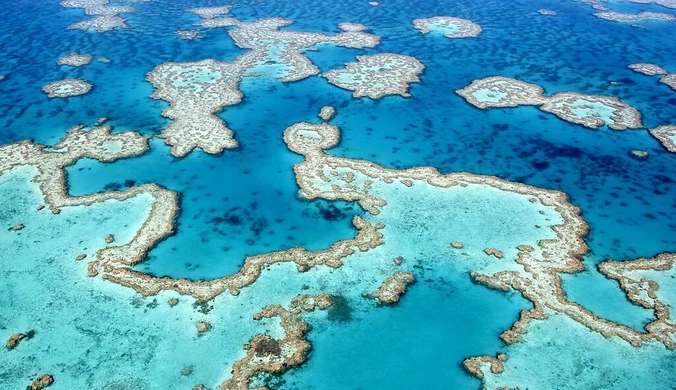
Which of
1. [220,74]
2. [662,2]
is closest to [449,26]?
[220,74]

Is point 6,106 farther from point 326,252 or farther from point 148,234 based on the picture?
point 326,252

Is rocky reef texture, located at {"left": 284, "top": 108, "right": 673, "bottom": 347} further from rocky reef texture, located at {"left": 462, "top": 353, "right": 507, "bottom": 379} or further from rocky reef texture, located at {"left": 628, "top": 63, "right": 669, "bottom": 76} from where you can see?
rocky reef texture, located at {"left": 628, "top": 63, "right": 669, "bottom": 76}

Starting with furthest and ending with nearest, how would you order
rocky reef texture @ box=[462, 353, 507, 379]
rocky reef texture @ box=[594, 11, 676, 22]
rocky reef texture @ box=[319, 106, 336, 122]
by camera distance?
rocky reef texture @ box=[594, 11, 676, 22], rocky reef texture @ box=[319, 106, 336, 122], rocky reef texture @ box=[462, 353, 507, 379]

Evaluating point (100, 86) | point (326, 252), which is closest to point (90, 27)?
point (100, 86)

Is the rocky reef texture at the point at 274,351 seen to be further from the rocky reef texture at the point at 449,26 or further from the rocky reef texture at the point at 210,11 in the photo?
the rocky reef texture at the point at 210,11

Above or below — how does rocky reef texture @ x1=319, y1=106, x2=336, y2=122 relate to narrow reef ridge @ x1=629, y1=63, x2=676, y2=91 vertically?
below

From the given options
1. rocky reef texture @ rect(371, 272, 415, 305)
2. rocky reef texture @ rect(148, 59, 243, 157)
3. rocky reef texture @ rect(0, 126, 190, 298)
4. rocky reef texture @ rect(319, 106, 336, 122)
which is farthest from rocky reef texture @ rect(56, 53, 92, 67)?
rocky reef texture @ rect(371, 272, 415, 305)
